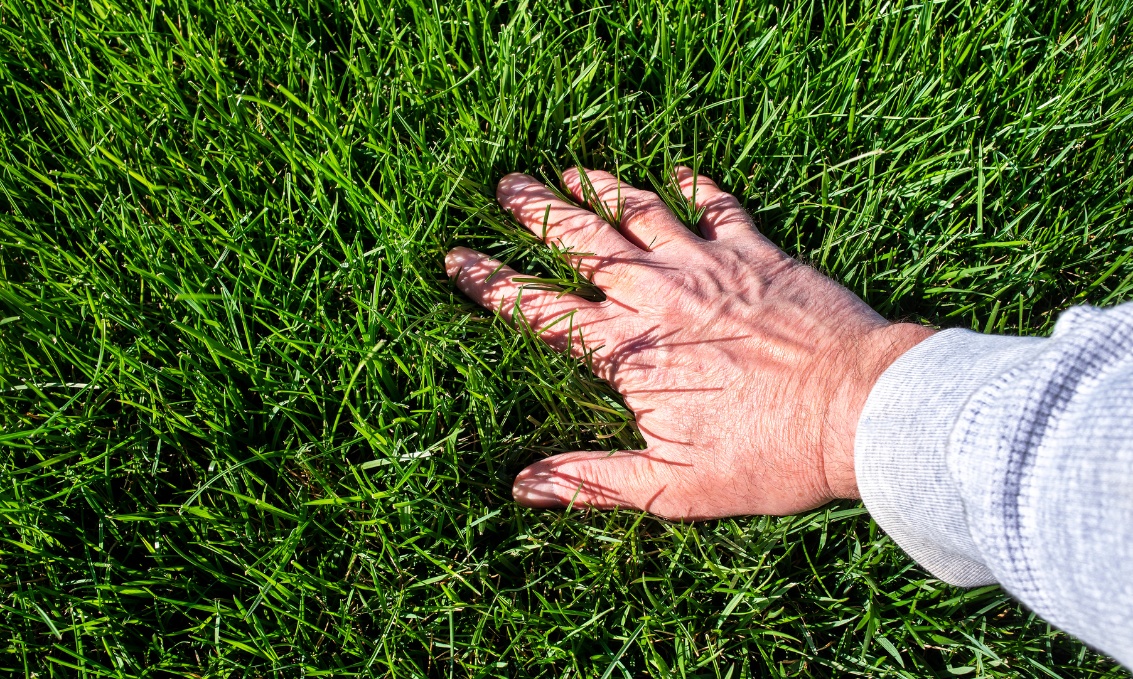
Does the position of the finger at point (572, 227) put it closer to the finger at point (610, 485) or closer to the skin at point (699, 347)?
the skin at point (699, 347)

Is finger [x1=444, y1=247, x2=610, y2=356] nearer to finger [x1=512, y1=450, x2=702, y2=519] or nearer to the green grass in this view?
the green grass

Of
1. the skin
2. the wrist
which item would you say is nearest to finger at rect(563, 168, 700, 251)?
the skin

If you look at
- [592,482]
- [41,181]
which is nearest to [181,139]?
[41,181]

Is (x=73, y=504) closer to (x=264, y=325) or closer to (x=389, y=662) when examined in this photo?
(x=264, y=325)

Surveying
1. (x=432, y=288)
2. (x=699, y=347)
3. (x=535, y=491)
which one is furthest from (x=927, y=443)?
(x=432, y=288)

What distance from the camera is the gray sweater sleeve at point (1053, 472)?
2.95 ft

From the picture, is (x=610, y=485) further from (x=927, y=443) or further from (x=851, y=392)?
(x=927, y=443)

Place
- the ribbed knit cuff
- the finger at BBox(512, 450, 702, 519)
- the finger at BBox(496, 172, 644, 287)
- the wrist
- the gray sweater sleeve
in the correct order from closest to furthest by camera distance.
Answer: the gray sweater sleeve
the ribbed knit cuff
the wrist
the finger at BBox(512, 450, 702, 519)
the finger at BBox(496, 172, 644, 287)

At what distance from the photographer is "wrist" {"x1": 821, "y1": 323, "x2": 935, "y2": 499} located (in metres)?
1.49

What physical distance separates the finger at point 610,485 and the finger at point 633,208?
0.52 metres


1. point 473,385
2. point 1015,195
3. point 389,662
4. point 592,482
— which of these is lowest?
point 389,662

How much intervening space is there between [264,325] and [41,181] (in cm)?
69

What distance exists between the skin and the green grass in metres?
0.07

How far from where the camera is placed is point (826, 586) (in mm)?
1649
